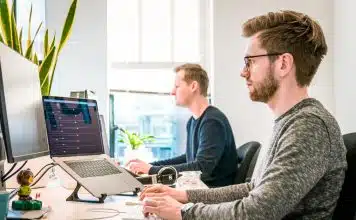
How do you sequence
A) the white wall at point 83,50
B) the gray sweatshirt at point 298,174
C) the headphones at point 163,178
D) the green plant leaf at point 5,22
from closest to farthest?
the gray sweatshirt at point 298,174, the headphones at point 163,178, the green plant leaf at point 5,22, the white wall at point 83,50

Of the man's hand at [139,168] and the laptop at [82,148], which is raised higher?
the laptop at [82,148]

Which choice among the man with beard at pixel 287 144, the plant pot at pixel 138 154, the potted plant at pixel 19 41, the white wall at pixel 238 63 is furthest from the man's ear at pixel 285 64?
the plant pot at pixel 138 154

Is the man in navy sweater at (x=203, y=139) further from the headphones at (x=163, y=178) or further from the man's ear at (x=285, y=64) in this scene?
the man's ear at (x=285, y=64)

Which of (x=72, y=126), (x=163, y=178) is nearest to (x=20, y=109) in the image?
(x=72, y=126)

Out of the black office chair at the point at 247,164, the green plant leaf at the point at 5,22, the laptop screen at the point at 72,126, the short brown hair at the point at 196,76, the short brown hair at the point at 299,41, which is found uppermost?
the green plant leaf at the point at 5,22

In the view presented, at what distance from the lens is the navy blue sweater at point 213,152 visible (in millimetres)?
2535

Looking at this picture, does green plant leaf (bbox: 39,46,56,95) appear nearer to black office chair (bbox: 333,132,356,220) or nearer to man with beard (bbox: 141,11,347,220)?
man with beard (bbox: 141,11,347,220)

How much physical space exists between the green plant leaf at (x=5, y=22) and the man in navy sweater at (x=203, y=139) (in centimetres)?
94

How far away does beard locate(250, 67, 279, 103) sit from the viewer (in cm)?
143

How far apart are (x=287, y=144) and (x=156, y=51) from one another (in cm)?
285

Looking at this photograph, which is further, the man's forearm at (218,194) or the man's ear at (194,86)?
the man's ear at (194,86)

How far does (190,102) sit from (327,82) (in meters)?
1.27

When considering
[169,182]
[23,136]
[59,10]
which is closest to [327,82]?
[169,182]

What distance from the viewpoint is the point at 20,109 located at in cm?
150
